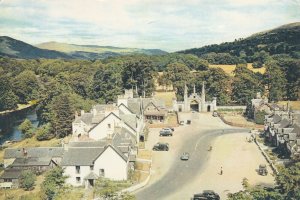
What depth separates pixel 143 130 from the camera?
86.2 meters

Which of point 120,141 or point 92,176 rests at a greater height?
point 120,141

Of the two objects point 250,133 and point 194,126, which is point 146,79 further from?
point 250,133

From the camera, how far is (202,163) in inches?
2717

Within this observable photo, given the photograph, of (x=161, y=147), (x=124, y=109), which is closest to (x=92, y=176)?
(x=161, y=147)

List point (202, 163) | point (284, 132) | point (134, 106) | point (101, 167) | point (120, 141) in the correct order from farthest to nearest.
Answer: point (134, 106) < point (284, 132) < point (202, 163) < point (120, 141) < point (101, 167)

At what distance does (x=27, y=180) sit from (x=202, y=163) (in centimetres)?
2700

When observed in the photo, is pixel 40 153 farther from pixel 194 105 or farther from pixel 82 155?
pixel 194 105

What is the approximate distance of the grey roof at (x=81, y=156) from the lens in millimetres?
61656

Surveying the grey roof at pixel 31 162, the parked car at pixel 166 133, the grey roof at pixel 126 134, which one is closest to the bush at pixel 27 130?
the grey roof at pixel 31 162

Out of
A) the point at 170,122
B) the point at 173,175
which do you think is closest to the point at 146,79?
the point at 170,122

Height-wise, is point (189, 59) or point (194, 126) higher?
point (189, 59)

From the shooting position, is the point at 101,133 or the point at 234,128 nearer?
the point at 101,133

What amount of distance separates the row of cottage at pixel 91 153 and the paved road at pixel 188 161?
579cm

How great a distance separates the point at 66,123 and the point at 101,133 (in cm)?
1891
